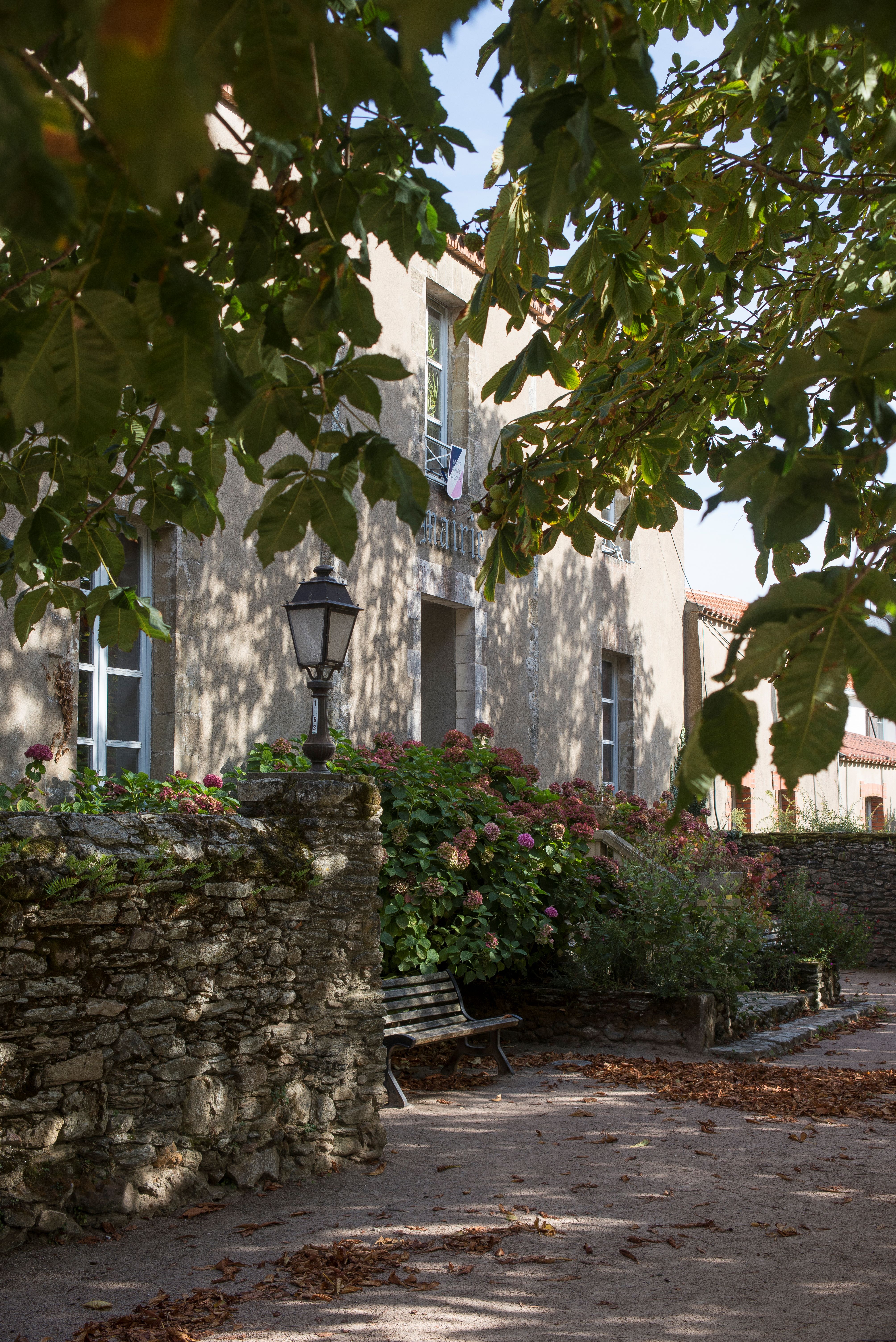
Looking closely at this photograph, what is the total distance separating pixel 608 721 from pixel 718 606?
14.4 ft

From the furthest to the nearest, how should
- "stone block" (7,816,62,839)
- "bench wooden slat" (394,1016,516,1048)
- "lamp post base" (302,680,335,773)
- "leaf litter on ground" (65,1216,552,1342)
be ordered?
"bench wooden slat" (394,1016,516,1048)
"lamp post base" (302,680,335,773)
"stone block" (7,816,62,839)
"leaf litter on ground" (65,1216,552,1342)

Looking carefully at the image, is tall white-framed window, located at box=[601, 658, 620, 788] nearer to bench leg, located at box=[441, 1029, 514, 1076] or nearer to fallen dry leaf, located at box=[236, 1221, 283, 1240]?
bench leg, located at box=[441, 1029, 514, 1076]

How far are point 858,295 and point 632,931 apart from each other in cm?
507

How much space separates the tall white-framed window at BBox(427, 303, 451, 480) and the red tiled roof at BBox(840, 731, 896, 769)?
11869 mm

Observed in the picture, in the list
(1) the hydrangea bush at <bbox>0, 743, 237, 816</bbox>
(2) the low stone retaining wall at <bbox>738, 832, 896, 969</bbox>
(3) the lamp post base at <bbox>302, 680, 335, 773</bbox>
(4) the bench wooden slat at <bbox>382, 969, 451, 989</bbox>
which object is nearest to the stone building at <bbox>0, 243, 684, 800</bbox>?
(1) the hydrangea bush at <bbox>0, 743, 237, 816</bbox>

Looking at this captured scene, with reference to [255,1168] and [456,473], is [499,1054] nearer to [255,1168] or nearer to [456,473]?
[255,1168]

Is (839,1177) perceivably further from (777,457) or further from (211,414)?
(211,414)

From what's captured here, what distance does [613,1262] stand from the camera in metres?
3.70

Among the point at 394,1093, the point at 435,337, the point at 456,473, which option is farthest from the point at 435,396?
the point at 394,1093

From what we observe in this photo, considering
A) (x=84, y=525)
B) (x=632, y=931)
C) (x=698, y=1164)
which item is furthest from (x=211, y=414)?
(x=698, y=1164)

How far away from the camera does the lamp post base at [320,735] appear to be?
5.34 meters

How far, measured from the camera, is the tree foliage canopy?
1132 millimetres

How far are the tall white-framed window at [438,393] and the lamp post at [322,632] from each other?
14.3 ft

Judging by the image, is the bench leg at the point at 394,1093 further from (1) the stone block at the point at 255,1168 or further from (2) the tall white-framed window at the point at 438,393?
(2) the tall white-framed window at the point at 438,393
